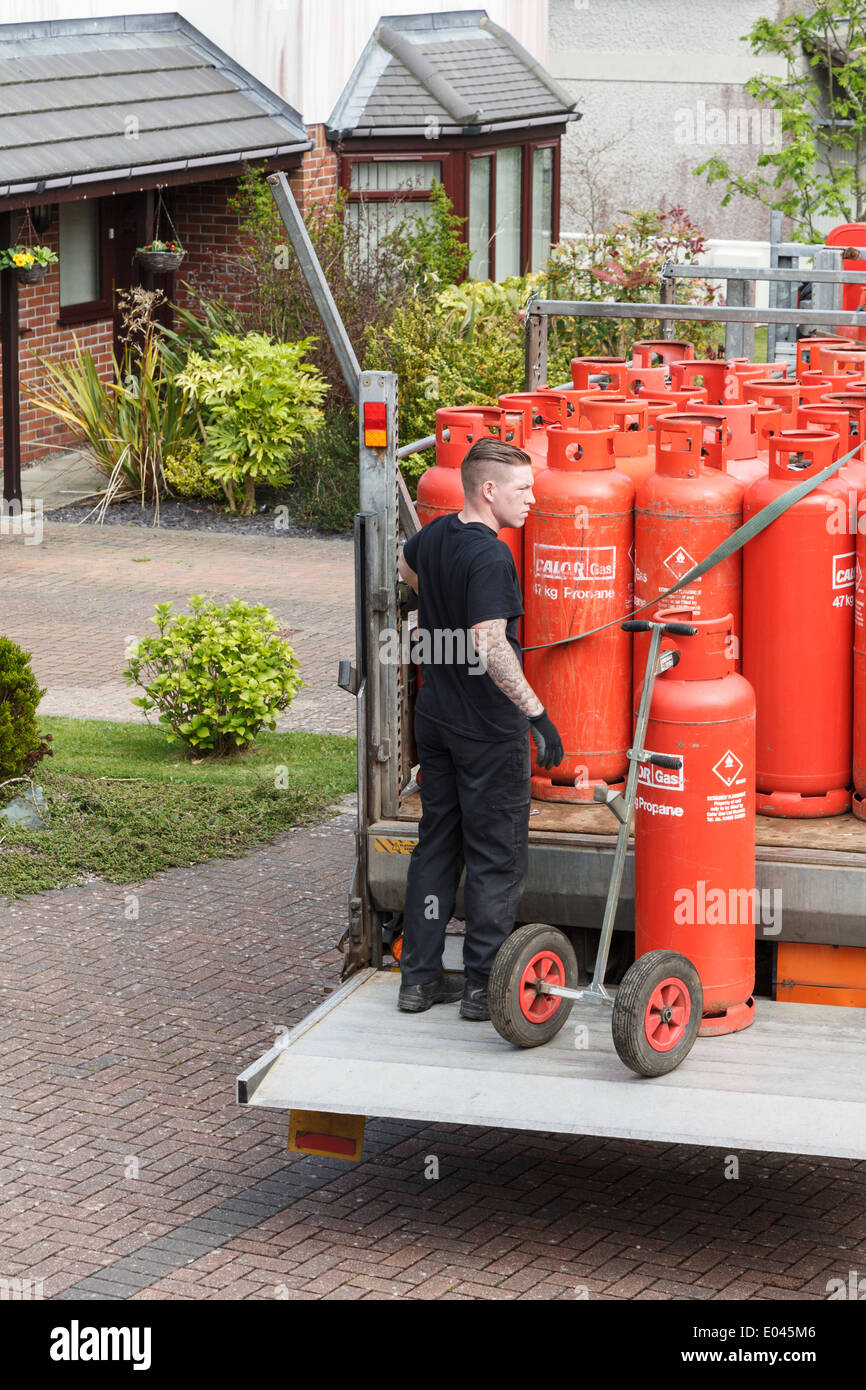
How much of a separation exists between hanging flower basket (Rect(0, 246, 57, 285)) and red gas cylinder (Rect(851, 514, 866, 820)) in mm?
11598

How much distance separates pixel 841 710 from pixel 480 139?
17446 mm

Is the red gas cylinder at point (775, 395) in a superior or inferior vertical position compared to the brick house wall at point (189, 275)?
inferior

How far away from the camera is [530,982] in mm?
5352

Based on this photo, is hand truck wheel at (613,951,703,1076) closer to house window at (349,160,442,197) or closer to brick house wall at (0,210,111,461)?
brick house wall at (0,210,111,461)

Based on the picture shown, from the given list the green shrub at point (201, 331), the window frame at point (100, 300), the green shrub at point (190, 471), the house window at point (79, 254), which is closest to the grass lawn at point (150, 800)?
the green shrub at point (190, 471)

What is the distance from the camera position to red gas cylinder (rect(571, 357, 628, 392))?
23.4 ft

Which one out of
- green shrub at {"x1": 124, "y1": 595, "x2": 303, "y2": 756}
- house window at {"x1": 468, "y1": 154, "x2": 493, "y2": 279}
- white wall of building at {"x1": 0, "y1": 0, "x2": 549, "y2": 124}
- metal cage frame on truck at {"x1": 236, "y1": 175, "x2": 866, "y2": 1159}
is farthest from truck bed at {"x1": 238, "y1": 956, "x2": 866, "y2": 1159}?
house window at {"x1": 468, "y1": 154, "x2": 493, "y2": 279}

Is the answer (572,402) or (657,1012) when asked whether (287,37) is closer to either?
(572,402)

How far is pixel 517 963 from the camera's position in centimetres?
527

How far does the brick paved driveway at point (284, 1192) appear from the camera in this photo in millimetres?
5348

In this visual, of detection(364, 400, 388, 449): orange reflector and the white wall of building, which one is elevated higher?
the white wall of building

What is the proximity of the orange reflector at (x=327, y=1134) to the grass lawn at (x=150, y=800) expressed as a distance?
3.29 m

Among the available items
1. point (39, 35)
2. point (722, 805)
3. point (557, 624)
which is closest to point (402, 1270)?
point (722, 805)

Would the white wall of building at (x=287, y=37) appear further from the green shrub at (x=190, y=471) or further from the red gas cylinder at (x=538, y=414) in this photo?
the red gas cylinder at (x=538, y=414)
